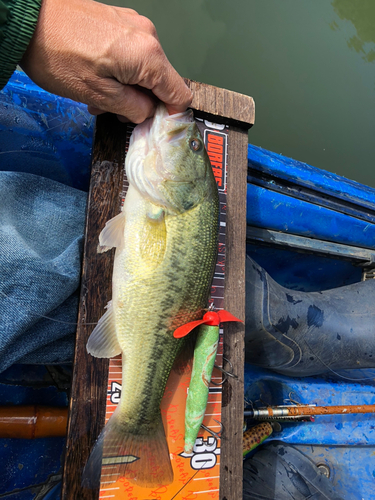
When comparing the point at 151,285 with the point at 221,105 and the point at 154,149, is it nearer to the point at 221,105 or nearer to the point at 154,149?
the point at 154,149

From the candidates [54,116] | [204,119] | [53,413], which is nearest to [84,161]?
[54,116]

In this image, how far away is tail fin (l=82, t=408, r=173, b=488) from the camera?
133 centimetres

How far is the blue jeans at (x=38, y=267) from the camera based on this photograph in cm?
136

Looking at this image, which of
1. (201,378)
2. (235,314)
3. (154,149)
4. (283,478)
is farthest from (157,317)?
(283,478)

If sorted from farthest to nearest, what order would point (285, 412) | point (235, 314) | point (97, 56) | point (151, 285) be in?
point (285, 412)
point (235, 314)
point (151, 285)
point (97, 56)

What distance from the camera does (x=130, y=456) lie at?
1378 millimetres

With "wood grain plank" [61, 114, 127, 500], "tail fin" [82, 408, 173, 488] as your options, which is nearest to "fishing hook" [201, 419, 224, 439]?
"tail fin" [82, 408, 173, 488]

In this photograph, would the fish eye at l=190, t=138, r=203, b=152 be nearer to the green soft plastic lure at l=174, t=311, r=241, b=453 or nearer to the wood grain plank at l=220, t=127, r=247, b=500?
the wood grain plank at l=220, t=127, r=247, b=500

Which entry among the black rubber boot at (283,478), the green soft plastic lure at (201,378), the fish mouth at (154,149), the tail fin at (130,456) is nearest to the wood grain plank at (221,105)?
the fish mouth at (154,149)

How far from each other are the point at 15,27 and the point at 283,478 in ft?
9.76

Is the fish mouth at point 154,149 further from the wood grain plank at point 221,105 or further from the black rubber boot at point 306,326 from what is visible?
the black rubber boot at point 306,326

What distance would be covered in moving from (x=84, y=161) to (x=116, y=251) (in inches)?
31.1

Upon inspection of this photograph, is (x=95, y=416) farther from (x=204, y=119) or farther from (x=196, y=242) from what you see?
(x=204, y=119)

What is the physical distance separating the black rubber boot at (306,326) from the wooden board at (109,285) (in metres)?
0.38
